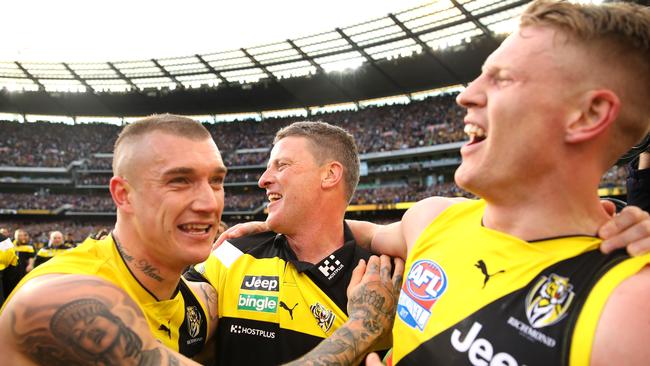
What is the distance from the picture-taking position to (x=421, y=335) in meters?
1.91

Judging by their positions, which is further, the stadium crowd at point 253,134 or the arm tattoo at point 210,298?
the stadium crowd at point 253,134

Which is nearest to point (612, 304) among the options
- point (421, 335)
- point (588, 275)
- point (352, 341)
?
point (588, 275)

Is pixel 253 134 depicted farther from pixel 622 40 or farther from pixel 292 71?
pixel 622 40

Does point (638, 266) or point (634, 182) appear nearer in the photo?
point (638, 266)

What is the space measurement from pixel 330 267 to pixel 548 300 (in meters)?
1.63

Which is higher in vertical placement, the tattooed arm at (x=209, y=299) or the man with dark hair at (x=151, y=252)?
the man with dark hair at (x=151, y=252)

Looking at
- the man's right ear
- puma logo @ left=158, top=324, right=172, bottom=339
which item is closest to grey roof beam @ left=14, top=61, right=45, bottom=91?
the man's right ear

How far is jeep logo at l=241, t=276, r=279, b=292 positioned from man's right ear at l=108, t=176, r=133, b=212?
0.95 metres

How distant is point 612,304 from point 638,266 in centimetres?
19

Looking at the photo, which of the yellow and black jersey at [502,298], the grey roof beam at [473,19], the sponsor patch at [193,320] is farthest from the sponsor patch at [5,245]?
the grey roof beam at [473,19]

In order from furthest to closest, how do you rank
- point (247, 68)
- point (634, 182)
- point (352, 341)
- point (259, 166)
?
point (259, 166), point (247, 68), point (634, 182), point (352, 341)

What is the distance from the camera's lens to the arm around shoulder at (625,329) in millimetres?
1325

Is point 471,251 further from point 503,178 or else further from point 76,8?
point 76,8

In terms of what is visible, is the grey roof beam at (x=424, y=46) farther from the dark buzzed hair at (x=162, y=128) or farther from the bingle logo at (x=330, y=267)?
the dark buzzed hair at (x=162, y=128)
